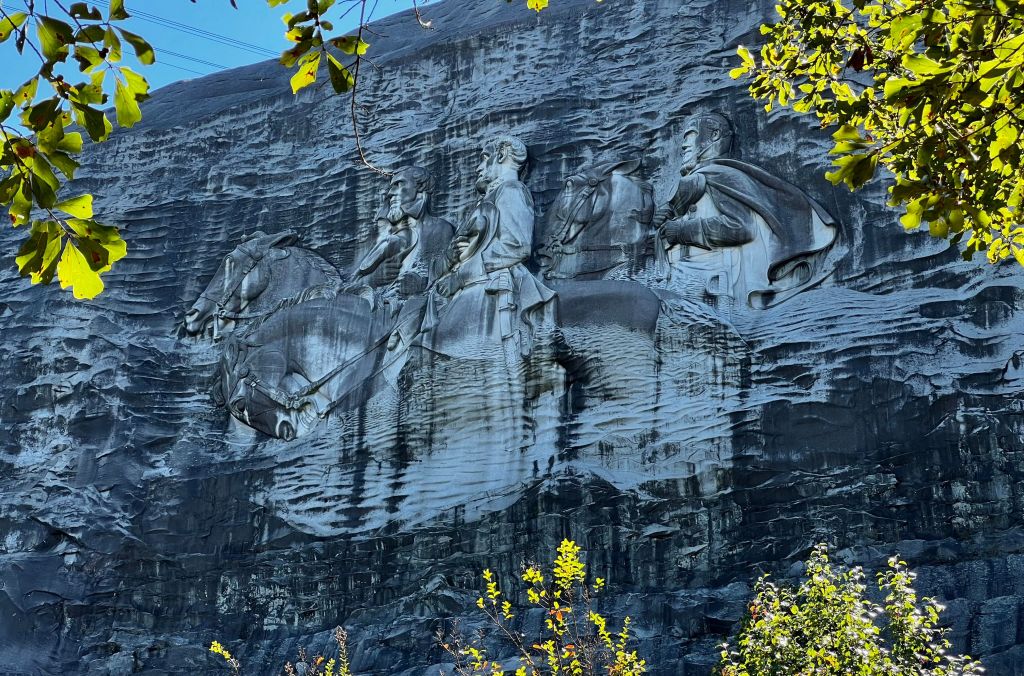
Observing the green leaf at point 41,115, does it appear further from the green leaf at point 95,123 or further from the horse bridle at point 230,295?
the horse bridle at point 230,295

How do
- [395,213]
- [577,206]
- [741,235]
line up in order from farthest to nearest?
[395,213] < [577,206] < [741,235]

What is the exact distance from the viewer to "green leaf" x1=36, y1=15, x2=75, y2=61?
5211 mm

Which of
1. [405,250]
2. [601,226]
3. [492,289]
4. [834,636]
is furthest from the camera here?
[405,250]

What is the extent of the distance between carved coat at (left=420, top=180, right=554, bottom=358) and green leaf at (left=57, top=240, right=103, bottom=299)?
7473mm

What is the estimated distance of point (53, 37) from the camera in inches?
206

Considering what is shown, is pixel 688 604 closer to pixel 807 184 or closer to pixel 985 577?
pixel 985 577

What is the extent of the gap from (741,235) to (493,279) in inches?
85.3

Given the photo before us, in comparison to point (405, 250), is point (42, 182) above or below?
below

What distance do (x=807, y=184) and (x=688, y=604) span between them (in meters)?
3.97

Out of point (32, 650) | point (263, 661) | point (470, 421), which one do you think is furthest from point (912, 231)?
point (32, 650)

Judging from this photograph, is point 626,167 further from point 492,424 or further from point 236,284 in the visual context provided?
point 236,284

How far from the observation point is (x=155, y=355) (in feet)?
47.9

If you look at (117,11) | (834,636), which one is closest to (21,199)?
(117,11)

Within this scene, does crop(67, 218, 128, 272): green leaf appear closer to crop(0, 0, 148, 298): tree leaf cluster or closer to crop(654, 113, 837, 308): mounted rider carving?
crop(0, 0, 148, 298): tree leaf cluster
